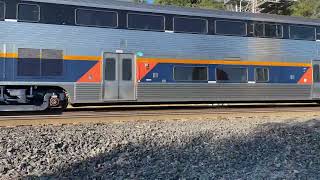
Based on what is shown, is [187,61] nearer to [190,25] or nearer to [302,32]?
[190,25]

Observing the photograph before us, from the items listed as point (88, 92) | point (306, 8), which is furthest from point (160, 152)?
point (306, 8)

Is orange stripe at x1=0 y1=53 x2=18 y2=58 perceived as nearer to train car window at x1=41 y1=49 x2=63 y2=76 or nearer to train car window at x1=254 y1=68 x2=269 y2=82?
train car window at x1=41 y1=49 x2=63 y2=76

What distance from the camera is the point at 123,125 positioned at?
11883mm

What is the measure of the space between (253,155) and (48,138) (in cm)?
423

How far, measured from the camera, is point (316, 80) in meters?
19.9

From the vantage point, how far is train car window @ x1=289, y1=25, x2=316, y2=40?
63.4 ft

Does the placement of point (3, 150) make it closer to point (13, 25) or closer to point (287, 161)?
point (287, 161)

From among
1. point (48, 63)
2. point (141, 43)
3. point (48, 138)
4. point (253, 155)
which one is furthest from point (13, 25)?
point (253, 155)

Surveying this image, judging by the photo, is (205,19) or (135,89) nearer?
(135,89)

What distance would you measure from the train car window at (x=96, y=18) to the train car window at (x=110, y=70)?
1247 millimetres

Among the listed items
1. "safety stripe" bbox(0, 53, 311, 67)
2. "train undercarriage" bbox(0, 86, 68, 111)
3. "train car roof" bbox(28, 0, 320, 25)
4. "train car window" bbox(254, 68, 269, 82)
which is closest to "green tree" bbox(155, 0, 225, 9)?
"train car roof" bbox(28, 0, 320, 25)

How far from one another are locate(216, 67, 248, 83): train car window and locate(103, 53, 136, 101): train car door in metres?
3.71

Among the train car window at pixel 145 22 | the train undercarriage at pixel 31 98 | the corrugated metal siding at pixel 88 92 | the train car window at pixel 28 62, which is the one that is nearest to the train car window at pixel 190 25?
the train car window at pixel 145 22

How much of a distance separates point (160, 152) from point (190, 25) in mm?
9491
